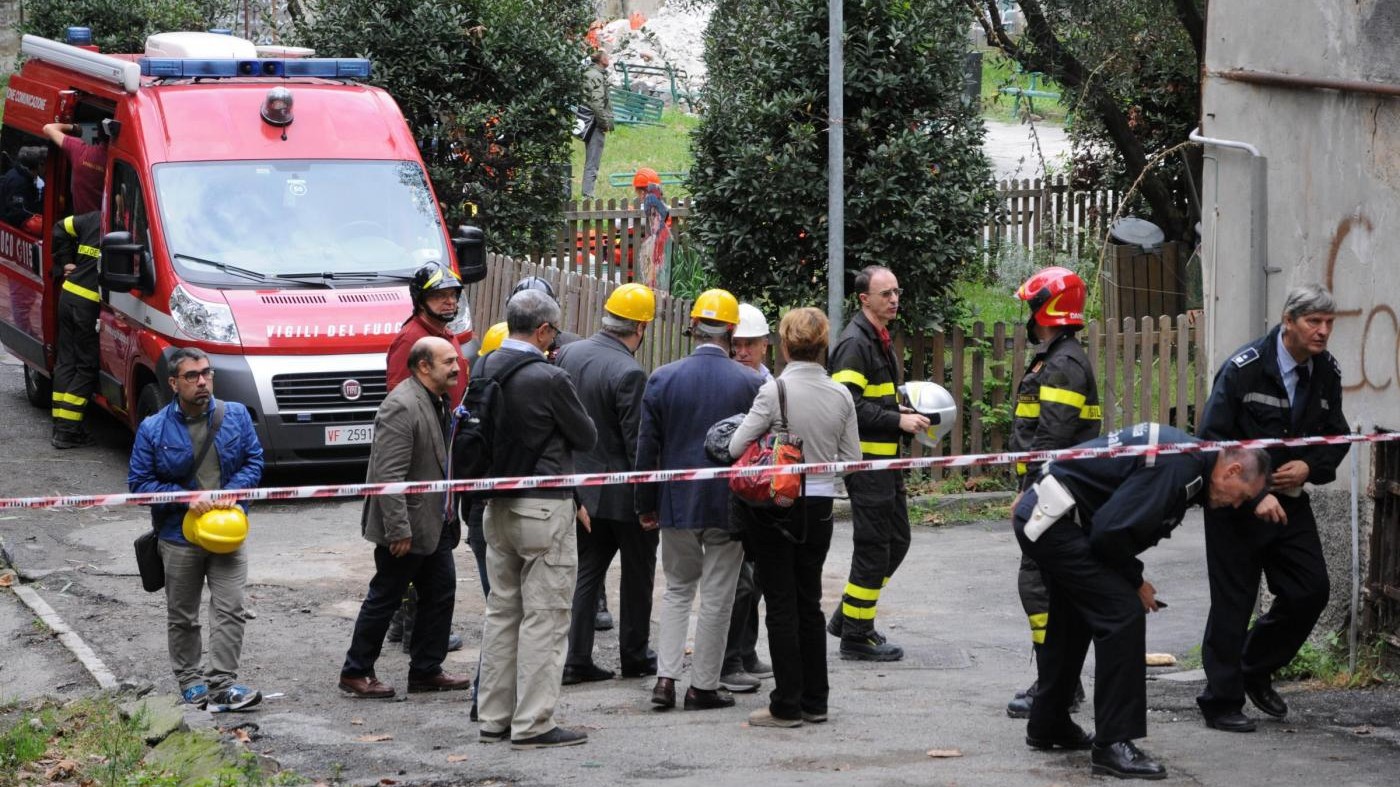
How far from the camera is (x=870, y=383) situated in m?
8.23

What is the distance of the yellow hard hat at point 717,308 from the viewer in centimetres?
741

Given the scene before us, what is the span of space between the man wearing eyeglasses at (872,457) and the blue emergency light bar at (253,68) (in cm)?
620

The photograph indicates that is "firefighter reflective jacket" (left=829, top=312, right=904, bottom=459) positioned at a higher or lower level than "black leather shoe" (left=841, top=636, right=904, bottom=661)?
higher

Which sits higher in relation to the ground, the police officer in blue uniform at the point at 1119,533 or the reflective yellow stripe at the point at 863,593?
the police officer in blue uniform at the point at 1119,533

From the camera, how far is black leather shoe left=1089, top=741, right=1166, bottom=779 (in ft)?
19.9

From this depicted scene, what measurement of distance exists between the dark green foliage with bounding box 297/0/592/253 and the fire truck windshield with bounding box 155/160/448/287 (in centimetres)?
392

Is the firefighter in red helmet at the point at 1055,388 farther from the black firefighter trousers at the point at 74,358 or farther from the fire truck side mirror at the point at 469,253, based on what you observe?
the black firefighter trousers at the point at 74,358

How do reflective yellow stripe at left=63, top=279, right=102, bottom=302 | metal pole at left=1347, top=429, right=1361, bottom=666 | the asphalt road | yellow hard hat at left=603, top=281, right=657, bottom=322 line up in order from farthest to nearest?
1. reflective yellow stripe at left=63, top=279, right=102, bottom=302
2. yellow hard hat at left=603, top=281, right=657, bottom=322
3. metal pole at left=1347, top=429, right=1361, bottom=666
4. the asphalt road

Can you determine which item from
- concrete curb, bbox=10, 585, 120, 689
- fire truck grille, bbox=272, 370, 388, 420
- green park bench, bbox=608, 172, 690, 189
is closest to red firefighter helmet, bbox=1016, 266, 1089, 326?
concrete curb, bbox=10, 585, 120, 689

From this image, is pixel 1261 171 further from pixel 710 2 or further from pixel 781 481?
pixel 710 2

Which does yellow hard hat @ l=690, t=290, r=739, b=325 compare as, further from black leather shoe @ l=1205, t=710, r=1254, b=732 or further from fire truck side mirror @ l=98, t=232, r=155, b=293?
fire truck side mirror @ l=98, t=232, r=155, b=293

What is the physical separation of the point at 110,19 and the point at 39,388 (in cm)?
1088

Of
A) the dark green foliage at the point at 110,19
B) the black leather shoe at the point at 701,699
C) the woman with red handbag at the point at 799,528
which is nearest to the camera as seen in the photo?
the woman with red handbag at the point at 799,528

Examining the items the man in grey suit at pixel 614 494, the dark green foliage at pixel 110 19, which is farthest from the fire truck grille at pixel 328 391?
Result: the dark green foliage at pixel 110 19
